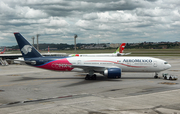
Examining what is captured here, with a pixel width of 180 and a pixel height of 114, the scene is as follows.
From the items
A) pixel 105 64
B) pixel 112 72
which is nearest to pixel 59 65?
pixel 105 64

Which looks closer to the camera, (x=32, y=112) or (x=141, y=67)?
(x=32, y=112)

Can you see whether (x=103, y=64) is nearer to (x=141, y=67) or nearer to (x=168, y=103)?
(x=141, y=67)

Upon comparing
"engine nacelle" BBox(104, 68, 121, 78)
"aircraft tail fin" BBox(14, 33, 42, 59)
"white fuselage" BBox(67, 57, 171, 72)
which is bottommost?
"engine nacelle" BBox(104, 68, 121, 78)

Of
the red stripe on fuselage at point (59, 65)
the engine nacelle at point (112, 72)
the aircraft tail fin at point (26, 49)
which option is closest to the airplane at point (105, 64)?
the red stripe on fuselage at point (59, 65)

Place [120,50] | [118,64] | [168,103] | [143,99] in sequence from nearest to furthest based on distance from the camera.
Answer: [168,103] → [143,99] → [118,64] → [120,50]

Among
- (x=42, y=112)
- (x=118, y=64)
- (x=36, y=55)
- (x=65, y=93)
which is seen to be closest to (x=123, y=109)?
(x=42, y=112)

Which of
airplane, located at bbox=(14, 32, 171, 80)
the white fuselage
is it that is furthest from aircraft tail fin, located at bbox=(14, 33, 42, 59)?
the white fuselage

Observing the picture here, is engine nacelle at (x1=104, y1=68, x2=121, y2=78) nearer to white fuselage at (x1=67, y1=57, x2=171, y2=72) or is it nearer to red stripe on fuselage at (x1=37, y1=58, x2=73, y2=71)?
white fuselage at (x1=67, y1=57, x2=171, y2=72)

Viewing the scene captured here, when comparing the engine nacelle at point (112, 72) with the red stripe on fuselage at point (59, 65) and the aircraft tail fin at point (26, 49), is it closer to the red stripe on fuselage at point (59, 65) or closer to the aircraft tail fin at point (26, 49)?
the red stripe on fuselage at point (59, 65)

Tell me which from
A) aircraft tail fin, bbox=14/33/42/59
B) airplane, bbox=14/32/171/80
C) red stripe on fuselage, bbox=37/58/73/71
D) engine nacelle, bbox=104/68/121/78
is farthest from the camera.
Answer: aircraft tail fin, bbox=14/33/42/59

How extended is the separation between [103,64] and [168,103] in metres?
18.1

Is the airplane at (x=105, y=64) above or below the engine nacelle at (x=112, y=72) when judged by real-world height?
above

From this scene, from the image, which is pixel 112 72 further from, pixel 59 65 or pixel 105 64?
pixel 59 65

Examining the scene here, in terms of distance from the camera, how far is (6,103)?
20.1m
